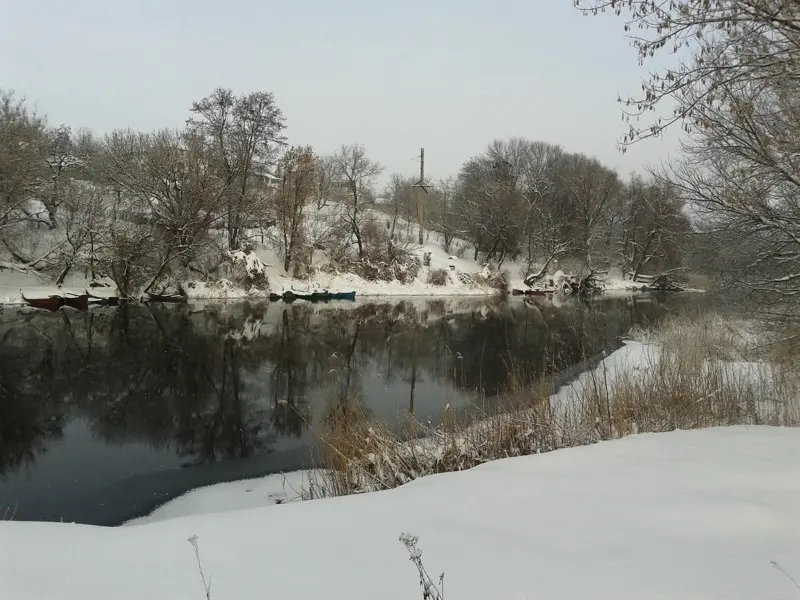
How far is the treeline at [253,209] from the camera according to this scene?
2464 cm

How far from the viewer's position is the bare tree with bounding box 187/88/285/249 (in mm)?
31500

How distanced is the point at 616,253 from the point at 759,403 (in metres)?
49.2

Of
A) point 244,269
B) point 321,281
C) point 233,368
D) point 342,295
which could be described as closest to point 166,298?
point 244,269

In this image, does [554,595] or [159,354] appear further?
[159,354]

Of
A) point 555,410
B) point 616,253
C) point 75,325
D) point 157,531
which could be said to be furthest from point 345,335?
point 616,253

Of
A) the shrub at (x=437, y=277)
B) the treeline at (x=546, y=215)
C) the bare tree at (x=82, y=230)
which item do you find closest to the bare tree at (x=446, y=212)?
the treeline at (x=546, y=215)

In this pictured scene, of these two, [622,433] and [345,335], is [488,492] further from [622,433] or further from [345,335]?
[345,335]

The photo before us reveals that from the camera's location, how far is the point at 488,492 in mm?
3750

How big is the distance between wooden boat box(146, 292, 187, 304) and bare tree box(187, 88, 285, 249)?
5.73m

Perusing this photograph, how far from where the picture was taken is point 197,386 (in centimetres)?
1073

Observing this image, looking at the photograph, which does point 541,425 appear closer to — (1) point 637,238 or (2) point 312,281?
(2) point 312,281

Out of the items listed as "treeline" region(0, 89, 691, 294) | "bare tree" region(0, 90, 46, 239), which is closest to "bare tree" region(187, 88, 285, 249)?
"treeline" region(0, 89, 691, 294)

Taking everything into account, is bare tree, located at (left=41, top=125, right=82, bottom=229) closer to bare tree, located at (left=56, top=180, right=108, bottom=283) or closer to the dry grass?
bare tree, located at (left=56, top=180, right=108, bottom=283)

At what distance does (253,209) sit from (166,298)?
866 cm
